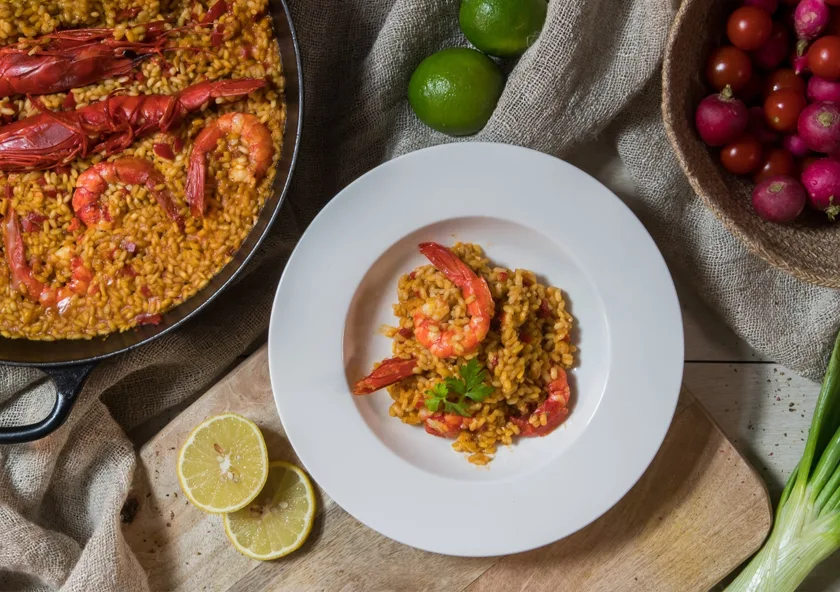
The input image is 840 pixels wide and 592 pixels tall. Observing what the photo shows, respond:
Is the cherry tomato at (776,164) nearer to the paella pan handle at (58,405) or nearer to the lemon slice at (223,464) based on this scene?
the lemon slice at (223,464)

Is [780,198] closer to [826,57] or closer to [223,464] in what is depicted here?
[826,57]

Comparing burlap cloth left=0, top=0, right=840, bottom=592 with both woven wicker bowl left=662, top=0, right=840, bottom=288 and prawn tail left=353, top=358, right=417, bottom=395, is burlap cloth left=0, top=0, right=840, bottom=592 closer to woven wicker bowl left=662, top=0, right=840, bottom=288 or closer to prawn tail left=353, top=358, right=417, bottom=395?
woven wicker bowl left=662, top=0, right=840, bottom=288

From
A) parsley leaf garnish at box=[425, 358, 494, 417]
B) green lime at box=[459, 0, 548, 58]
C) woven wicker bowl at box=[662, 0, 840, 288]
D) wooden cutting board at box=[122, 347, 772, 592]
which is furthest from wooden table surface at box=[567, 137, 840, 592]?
parsley leaf garnish at box=[425, 358, 494, 417]

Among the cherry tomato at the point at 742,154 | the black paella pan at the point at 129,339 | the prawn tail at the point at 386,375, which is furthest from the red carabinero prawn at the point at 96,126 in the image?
the cherry tomato at the point at 742,154

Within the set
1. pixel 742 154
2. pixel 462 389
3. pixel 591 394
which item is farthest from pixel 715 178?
pixel 462 389

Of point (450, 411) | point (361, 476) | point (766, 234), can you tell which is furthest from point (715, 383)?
point (361, 476)

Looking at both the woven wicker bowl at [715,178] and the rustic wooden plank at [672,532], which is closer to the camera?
the woven wicker bowl at [715,178]
